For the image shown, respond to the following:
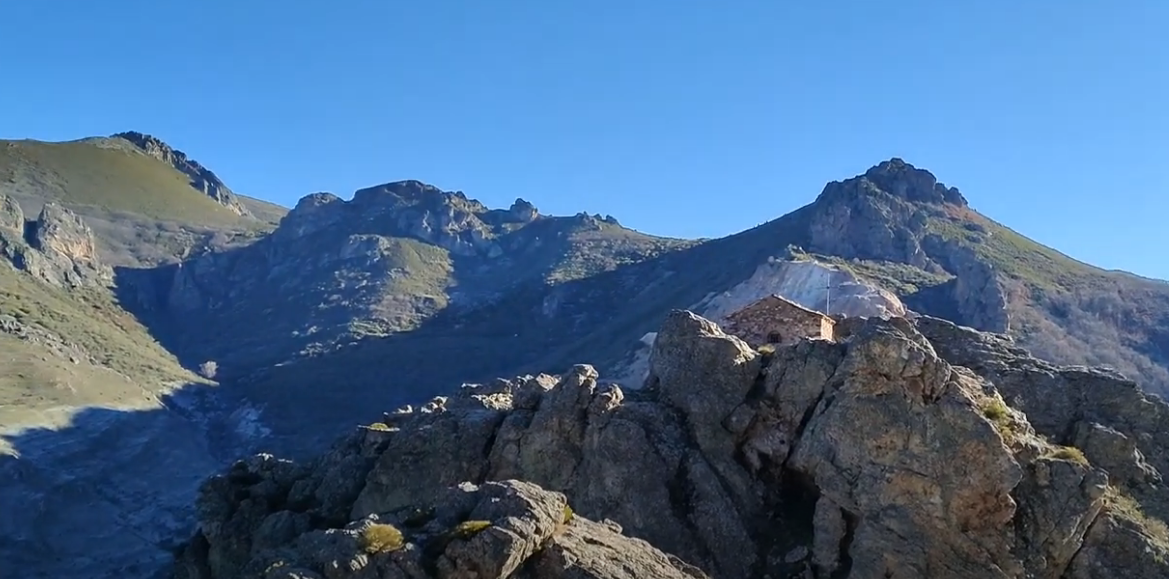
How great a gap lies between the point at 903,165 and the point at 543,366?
65663mm

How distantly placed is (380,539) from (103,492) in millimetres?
73825

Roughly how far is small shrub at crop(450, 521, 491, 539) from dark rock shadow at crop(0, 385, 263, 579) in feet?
167

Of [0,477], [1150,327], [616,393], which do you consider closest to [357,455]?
[616,393]

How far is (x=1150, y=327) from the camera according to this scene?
116 metres

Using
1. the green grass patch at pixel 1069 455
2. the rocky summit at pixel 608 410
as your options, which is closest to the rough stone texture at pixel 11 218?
the rocky summit at pixel 608 410

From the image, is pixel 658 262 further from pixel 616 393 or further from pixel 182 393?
pixel 616 393

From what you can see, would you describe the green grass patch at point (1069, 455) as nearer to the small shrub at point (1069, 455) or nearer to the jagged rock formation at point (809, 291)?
the small shrub at point (1069, 455)

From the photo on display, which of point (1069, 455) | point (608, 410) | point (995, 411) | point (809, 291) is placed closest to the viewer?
point (1069, 455)

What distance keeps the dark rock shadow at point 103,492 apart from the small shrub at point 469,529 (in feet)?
167

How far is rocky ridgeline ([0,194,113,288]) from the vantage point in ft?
461

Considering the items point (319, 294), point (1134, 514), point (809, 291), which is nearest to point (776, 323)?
point (1134, 514)

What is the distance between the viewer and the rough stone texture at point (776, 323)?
35625mm

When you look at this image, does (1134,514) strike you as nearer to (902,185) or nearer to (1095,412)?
(1095,412)

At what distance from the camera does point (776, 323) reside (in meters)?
36.0
